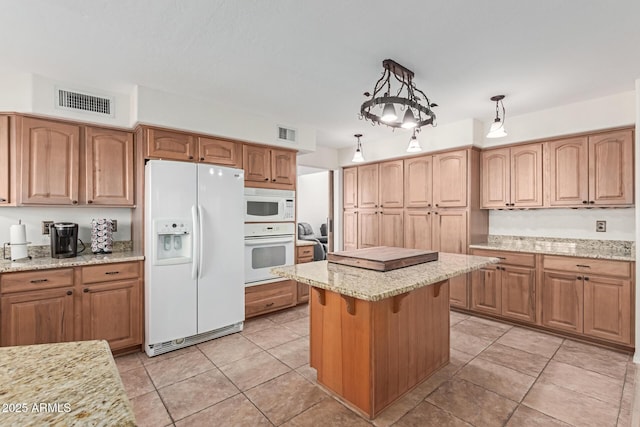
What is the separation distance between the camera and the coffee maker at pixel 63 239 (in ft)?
9.27

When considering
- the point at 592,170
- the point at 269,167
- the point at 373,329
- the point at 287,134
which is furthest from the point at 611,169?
the point at 269,167

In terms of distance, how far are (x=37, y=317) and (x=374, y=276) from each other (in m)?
2.68

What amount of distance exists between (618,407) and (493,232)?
2394 millimetres

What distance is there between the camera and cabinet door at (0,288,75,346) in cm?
240

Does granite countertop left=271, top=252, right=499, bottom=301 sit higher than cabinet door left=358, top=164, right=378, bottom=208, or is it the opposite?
cabinet door left=358, top=164, right=378, bottom=208

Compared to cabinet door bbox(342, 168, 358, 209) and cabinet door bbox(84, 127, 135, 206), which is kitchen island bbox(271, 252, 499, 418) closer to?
cabinet door bbox(84, 127, 135, 206)

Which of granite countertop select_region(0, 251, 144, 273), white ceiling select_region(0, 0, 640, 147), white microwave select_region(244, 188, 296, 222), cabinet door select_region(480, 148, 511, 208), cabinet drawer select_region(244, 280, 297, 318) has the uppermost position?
white ceiling select_region(0, 0, 640, 147)

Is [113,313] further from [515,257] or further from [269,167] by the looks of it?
[515,257]

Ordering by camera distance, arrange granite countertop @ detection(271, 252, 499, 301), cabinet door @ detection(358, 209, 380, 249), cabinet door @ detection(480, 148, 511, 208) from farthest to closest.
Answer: cabinet door @ detection(358, 209, 380, 249)
cabinet door @ detection(480, 148, 511, 208)
granite countertop @ detection(271, 252, 499, 301)

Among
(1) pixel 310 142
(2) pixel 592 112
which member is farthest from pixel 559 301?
(1) pixel 310 142

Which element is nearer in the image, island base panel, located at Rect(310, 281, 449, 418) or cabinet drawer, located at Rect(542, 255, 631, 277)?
island base panel, located at Rect(310, 281, 449, 418)

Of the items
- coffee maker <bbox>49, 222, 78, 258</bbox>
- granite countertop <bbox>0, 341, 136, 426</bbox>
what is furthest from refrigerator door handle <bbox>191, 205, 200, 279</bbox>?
granite countertop <bbox>0, 341, 136, 426</bbox>

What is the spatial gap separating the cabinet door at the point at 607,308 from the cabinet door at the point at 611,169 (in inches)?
32.4

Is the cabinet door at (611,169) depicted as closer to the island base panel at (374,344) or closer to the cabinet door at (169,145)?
the island base panel at (374,344)
